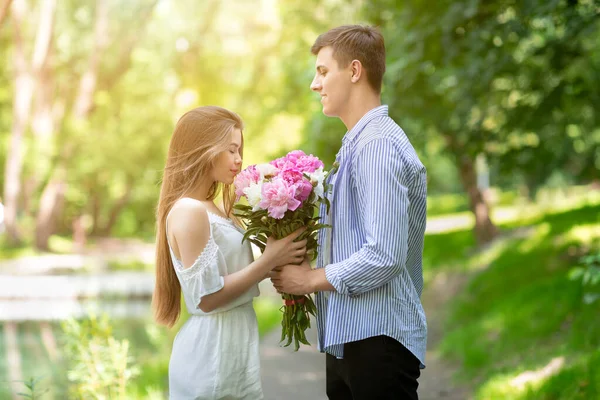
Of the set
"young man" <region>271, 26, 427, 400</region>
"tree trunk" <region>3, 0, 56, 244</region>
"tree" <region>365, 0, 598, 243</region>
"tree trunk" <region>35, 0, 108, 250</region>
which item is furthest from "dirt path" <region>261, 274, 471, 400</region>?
"tree trunk" <region>35, 0, 108, 250</region>

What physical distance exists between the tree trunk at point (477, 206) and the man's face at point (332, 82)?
1376 centimetres

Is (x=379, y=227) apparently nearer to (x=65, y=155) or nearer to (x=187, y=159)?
(x=187, y=159)

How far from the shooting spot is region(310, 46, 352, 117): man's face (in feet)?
10.1

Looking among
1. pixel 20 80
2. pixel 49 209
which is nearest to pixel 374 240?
pixel 20 80

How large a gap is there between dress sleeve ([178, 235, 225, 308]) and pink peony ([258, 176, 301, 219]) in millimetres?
318

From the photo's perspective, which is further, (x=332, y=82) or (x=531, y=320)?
(x=531, y=320)

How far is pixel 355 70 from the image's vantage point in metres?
3.06

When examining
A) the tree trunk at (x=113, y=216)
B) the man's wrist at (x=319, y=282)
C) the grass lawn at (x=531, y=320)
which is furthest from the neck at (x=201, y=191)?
the tree trunk at (x=113, y=216)

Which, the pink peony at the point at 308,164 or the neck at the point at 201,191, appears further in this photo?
the neck at the point at 201,191

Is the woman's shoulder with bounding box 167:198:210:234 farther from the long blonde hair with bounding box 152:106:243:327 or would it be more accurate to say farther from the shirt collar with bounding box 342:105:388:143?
the shirt collar with bounding box 342:105:388:143

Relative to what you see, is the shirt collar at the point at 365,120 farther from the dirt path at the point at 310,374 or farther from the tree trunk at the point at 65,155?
the tree trunk at the point at 65,155

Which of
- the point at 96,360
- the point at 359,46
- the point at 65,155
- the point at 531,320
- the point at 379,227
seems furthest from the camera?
the point at 65,155

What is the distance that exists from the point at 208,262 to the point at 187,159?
494 millimetres

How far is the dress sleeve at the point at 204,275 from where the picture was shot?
10.1ft
